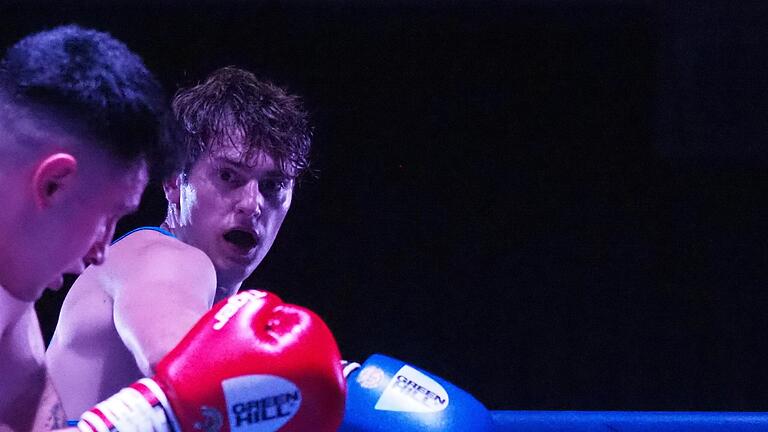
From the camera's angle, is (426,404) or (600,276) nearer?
(426,404)

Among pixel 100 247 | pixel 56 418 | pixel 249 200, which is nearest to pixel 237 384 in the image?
pixel 100 247

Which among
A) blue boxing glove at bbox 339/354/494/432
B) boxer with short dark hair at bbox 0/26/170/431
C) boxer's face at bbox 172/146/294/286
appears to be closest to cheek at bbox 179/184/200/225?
boxer's face at bbox 172/146/294/286

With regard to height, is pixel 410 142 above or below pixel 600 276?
above

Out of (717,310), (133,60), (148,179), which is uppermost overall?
(133,60)

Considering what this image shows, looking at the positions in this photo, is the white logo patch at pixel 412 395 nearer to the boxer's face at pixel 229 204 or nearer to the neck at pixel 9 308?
the boxer's face at pixel 229 204

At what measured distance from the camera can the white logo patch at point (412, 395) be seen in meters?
1.38

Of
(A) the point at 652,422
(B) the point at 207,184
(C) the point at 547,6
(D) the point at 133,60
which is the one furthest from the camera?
(C) the point at 547,6

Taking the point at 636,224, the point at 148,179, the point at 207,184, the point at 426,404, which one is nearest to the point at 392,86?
the point at 636,224

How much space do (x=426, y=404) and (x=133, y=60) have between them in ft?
2.51

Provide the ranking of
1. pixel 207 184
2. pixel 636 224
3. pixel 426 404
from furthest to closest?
pixel 636 224 → pixel 207 184 → pixel 426 404

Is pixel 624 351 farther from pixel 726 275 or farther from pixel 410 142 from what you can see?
pixel 410 142

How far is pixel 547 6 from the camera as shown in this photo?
3479 mm

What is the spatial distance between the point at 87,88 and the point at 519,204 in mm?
2977

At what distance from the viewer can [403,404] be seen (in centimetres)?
138
